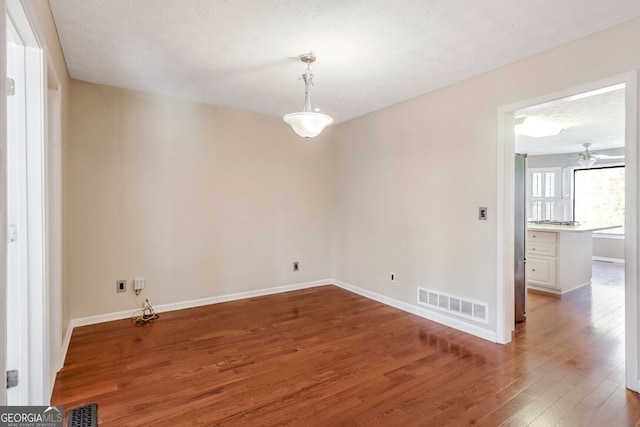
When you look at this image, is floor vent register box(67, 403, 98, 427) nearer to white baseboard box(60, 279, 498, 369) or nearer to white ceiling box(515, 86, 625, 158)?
white baseboard box(60, 279, 498, 369)

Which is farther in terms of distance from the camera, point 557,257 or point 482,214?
point 557,257

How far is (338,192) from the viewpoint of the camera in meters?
5.04

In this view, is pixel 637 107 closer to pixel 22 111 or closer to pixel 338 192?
pixel 338 192

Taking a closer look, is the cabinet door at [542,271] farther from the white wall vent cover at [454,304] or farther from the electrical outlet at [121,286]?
the electrical outlet at [121,286]

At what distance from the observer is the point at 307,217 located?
4895 mm

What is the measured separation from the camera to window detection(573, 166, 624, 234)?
7.13 meters

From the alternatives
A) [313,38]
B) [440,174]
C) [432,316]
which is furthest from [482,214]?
[313,38]

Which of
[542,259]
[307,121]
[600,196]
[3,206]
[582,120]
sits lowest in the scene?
[542,259]

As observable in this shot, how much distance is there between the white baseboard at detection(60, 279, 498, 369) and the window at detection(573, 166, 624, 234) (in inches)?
248

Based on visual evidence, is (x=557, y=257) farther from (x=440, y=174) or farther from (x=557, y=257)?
(x=440, y=174)

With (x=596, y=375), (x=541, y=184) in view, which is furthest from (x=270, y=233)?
(x=541, y=184)

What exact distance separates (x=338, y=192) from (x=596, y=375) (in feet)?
11.7

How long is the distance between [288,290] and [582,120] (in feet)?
16.2

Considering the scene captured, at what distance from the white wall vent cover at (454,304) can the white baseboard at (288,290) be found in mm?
81
